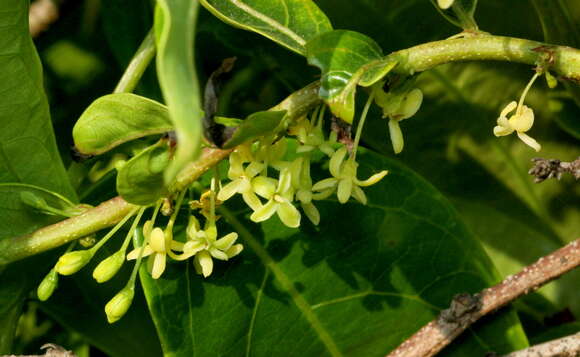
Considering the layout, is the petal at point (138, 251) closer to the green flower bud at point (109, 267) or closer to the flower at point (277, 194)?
the green flower bud at point (109, 267)

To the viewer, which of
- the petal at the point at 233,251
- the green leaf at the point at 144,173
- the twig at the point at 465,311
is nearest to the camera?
the green leaf at the point at 144,173

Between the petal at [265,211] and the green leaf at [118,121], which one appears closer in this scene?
the green leaf at [118,121]

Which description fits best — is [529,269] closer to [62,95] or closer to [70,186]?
[70,186]

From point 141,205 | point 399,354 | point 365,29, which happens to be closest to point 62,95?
point 365,29

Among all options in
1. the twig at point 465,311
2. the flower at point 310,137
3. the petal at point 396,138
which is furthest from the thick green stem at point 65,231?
the twig at point 465,311

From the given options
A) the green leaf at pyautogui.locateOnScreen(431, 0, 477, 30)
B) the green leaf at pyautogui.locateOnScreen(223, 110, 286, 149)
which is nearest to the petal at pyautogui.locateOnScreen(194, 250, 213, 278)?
the green leaf at pyautogui.locateOnScreen(223, 110, 286, 149)

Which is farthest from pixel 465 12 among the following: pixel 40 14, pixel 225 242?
pixel 40 14

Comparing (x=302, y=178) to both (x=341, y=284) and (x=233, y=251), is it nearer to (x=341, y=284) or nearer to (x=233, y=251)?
(x=233, y=251)
